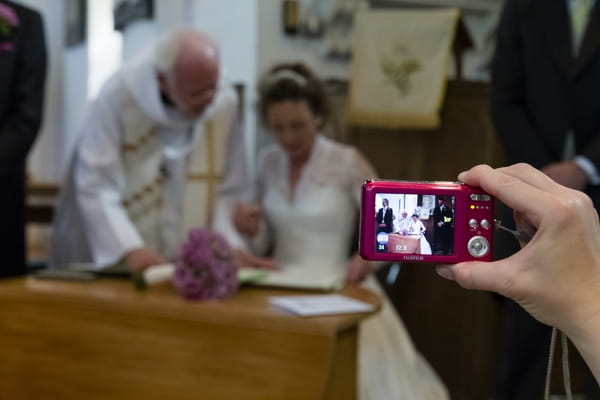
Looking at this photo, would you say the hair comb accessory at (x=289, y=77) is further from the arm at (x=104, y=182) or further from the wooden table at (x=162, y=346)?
the wooden table at (x=162, y=346)

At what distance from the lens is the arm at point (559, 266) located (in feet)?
1.98

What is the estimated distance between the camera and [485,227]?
28.4 inches

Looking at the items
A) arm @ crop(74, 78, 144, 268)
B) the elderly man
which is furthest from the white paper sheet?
arm @ crop(74, 78, 144, 268)

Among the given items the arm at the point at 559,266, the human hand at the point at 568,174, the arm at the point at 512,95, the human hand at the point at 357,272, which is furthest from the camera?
the human hand at the point at 357,272

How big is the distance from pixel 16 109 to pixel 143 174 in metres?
0.47

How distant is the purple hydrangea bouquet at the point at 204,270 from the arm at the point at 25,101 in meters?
0.89

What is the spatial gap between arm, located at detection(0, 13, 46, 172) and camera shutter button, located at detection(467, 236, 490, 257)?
83.9 inches

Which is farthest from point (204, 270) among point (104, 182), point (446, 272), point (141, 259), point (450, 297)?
point (446, 272)

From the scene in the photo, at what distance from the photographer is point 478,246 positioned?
716mm

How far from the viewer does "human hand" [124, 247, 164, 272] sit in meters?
2.33

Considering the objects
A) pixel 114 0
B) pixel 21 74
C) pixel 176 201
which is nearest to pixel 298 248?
pixel 176 201

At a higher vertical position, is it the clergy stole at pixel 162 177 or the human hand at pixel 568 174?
the human hand at pixel 568 174

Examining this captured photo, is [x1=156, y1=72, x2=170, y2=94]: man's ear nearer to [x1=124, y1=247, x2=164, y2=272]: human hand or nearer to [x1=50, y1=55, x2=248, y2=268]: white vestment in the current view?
[x1=50, y1=55, x2=248, y2=268]: white vestment

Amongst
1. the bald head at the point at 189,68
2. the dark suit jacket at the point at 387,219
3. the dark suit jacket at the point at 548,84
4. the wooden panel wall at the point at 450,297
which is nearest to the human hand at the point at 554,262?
the dark suit jacket at the point at 387,219
